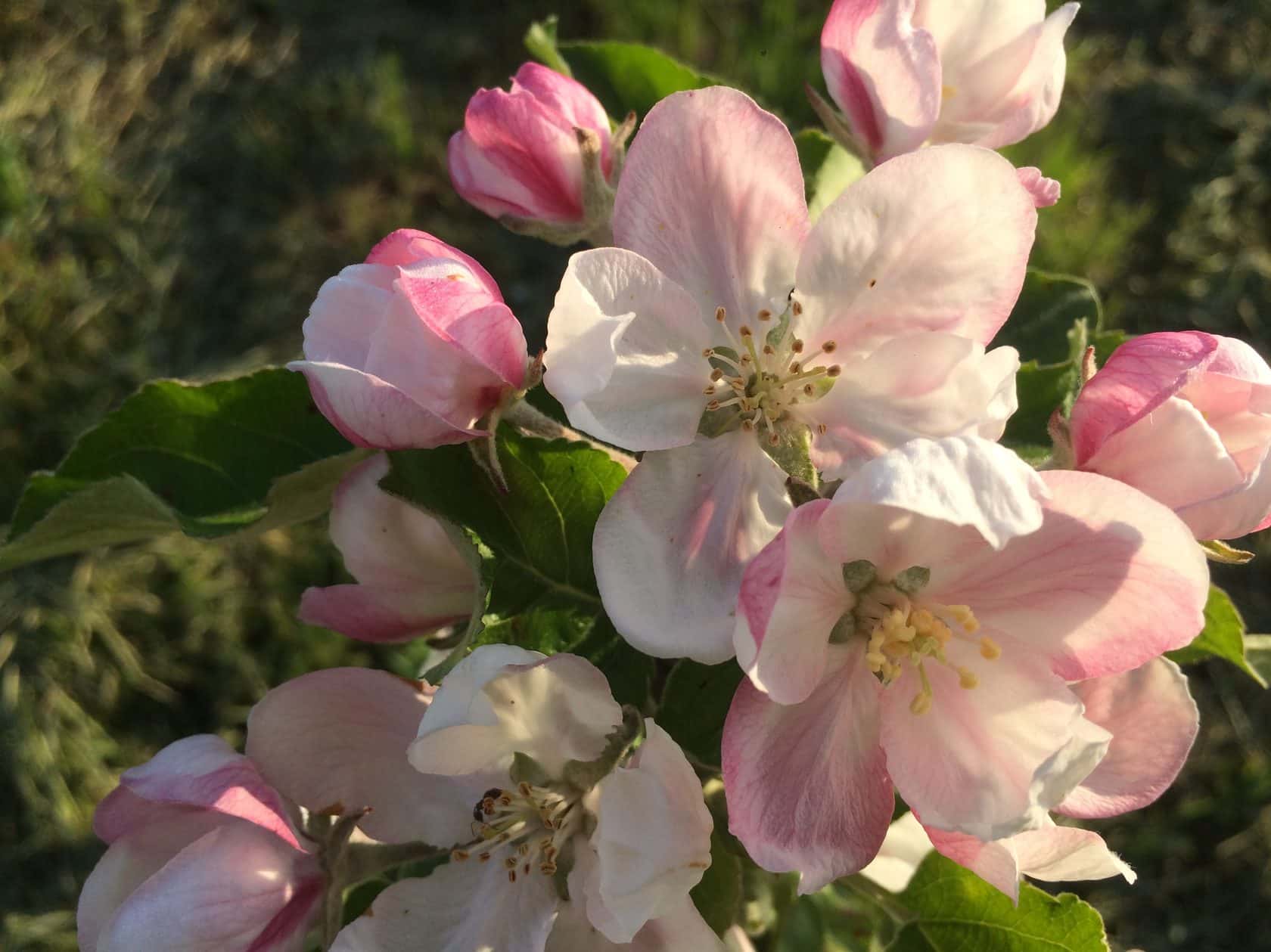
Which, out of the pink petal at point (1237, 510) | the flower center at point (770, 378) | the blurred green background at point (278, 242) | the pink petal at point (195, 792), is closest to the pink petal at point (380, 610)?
the pink petal at point (195, 792)

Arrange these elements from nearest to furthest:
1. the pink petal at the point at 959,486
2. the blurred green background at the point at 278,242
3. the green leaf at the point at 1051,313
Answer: the pink petal at the point at 959,486, the green leaf at the point at 1051,313, the blurred green background at the point at 278,242

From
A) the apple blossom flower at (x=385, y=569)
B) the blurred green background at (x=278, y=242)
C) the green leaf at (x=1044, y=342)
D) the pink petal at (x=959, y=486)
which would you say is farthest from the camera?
the blurred green background at (x=278, y=242)

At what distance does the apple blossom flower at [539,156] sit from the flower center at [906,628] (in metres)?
0.30

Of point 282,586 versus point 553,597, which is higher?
point 553,597

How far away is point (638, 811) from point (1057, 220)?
6.17ft

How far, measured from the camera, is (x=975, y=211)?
0.65 meters

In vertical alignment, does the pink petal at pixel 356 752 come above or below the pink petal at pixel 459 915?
above

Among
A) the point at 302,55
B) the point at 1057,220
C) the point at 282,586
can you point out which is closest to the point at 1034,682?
the point at 282,586

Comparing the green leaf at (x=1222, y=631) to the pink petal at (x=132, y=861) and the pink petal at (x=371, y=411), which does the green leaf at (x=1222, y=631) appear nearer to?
the pink petal at (x=371, y=411)

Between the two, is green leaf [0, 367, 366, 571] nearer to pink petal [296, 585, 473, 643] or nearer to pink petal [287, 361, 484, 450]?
pink petal [296, 585, 473, 643]

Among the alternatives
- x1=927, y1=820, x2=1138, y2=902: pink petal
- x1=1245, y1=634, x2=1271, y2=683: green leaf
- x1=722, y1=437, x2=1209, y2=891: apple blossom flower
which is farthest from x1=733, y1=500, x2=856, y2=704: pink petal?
x1=1245, y1=634, x2=1271, y2=683: green leaf

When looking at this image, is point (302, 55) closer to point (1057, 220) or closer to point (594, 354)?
point (1057, 220)

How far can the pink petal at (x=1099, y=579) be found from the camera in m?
0.59

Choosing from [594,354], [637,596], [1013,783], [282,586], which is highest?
[594,354]
